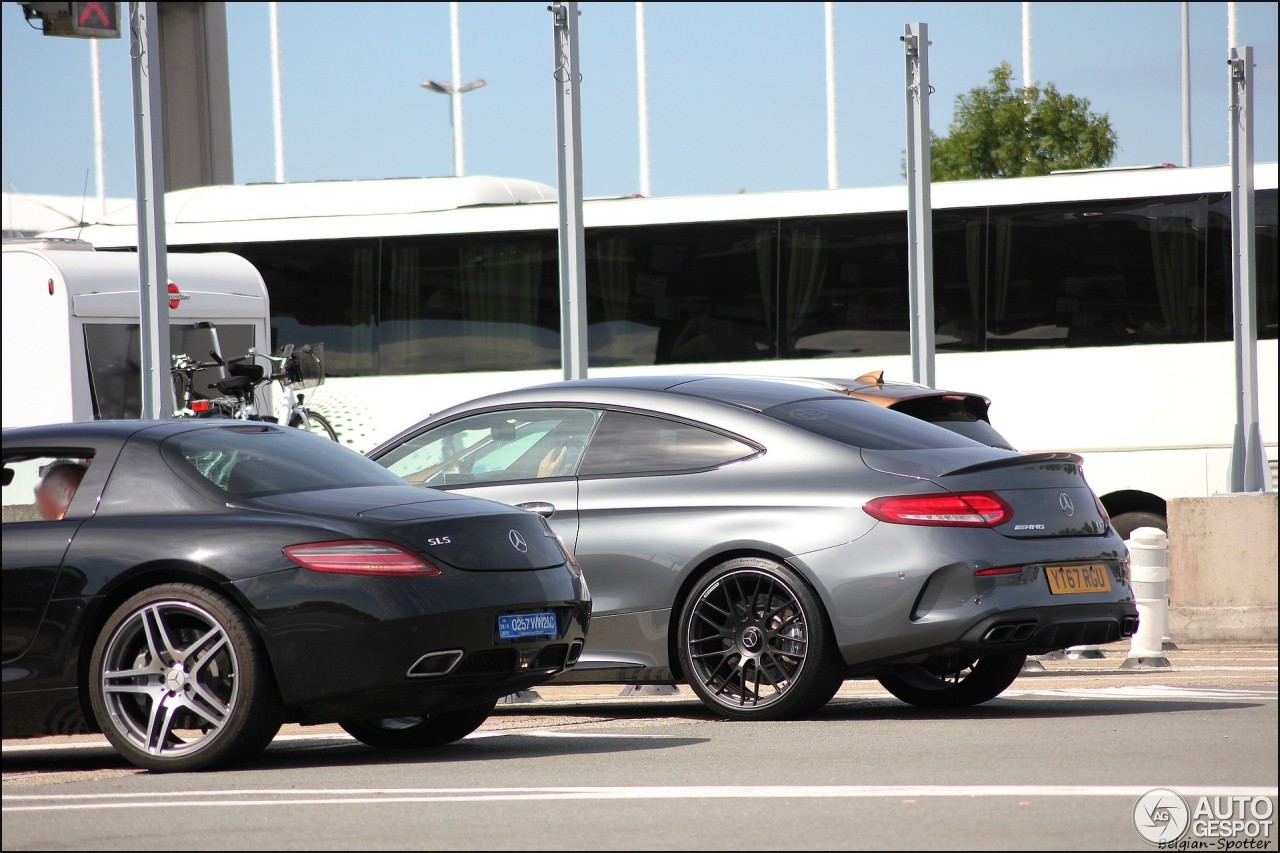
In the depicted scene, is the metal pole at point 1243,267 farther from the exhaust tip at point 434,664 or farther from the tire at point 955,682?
the exhaust tip at point 434,664

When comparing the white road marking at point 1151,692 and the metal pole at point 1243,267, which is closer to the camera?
the white road marking at point 1151,692

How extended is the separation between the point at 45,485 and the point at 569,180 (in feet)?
37.1

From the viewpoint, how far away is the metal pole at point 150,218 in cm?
1592

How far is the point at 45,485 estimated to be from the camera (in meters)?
8.02

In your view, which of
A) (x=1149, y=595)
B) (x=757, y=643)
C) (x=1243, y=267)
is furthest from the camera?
(x=1243, y=267)

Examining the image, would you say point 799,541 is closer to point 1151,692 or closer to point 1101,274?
point 1151,692

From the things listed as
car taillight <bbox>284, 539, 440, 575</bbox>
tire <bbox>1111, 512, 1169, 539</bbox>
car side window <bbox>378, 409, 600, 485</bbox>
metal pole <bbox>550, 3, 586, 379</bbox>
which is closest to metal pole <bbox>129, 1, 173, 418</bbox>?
metal pole <bbox>550, 3, 586, 379</bbox>

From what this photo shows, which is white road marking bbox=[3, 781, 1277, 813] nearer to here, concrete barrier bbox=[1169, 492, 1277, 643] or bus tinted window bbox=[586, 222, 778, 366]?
concrete barrier bbox=[1169, 492, 1277, 643]

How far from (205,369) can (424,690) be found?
44.0 ft

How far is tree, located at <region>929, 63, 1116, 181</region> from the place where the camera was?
34406mm

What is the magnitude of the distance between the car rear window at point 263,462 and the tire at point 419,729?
42.3 inches

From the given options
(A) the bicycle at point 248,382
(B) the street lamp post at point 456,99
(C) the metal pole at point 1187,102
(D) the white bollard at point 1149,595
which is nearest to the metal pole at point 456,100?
(B) the street lamp post at point 456,99

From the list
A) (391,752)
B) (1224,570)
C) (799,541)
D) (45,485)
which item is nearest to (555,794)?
(391,752)

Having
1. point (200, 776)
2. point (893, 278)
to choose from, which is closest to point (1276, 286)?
point (893, 278)
